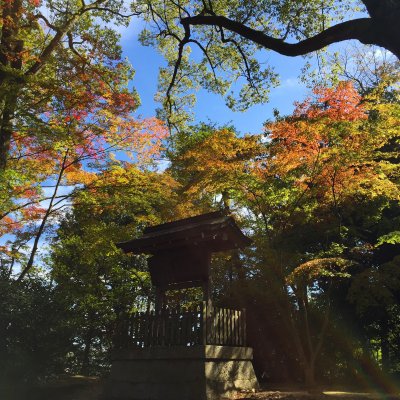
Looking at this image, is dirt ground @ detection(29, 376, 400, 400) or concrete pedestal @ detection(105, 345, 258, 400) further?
dirt ground @ detection(29, 376, 400, 400)

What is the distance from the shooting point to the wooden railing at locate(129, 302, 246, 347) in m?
8.88

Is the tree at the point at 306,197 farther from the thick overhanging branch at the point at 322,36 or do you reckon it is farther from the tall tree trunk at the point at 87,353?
the tall tree trunk at the point at 87,353

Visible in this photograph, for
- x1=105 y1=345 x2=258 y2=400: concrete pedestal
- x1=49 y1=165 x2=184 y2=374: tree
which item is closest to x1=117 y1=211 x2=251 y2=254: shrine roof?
x1=105 y1=345 x2=258 y2=400: concrete pedestal

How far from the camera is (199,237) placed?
9.52 m

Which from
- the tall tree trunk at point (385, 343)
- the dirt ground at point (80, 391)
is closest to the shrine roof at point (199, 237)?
the dirt ground at point (80, 391)

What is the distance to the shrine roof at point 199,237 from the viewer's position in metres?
9.46

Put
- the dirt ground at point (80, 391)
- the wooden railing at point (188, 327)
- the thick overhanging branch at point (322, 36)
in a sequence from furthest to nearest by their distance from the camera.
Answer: the dirt ground at point (80, 391) → the wooden railing at point (188, 327) → the thick overhanging branch at point (322, 36)

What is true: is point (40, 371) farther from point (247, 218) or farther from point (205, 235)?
point (247, 218)

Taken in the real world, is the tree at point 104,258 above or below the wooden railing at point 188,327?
above

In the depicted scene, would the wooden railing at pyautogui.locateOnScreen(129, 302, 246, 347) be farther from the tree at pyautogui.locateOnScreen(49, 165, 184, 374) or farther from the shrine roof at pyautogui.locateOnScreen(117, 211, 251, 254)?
the tree at pyautogui.locateOnScreen(49, 165, 184, 374)

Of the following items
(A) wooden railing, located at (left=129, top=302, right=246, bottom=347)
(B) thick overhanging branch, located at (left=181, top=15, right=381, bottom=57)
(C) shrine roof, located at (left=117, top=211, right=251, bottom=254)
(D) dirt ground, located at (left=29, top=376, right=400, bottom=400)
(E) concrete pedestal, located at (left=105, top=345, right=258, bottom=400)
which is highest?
(B) thick overhanging branch, located at (left=181, top=15, right=381, bottom=57)

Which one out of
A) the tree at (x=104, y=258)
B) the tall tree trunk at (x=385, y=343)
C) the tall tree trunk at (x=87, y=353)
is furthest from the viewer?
the tall tree trunk at (x=87, y=353)

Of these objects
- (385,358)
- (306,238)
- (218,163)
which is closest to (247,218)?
(306,238)

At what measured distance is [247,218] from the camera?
15281mm
